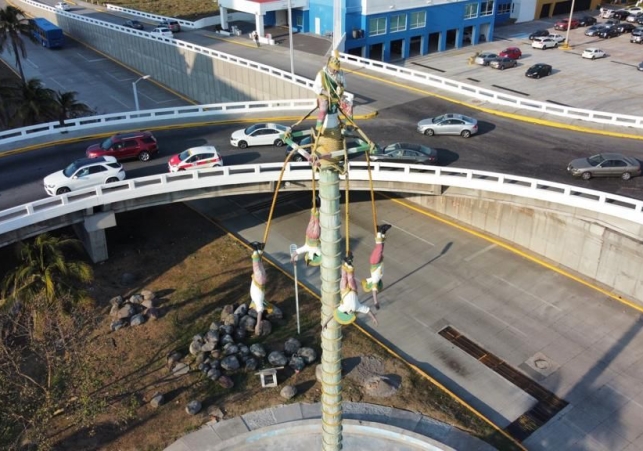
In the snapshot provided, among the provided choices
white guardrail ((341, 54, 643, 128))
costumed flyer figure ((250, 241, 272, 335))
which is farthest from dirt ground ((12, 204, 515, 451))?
white guardrail ((341, 54, 643, 128))

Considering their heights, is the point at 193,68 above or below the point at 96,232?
above

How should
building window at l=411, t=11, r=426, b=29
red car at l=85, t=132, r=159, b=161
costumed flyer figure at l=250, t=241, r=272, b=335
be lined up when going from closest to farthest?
costumed flyer figure at l=250, t=241, r=272, b=335, red car at l=85, t=132, r=159, b=161, building window at l=411, t=11, r=426, b=29

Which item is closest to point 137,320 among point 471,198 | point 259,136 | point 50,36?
point 259,136

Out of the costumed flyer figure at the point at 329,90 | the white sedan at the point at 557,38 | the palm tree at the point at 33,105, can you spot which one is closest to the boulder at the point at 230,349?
the costumed flyer figure at the point at 329,90

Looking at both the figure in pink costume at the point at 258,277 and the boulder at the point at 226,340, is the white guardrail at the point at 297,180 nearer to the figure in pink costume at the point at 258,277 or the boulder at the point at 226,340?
the boulder at the point at 226,340

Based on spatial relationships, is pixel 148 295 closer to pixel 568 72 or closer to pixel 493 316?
pixel 493 316

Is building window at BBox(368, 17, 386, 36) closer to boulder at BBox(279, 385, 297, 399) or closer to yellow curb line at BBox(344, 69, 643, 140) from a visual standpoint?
yellow curb line at BBox(344, 69, 643, 140)

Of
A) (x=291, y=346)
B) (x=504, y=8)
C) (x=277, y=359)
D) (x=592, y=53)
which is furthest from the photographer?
(x=504, y=8)
